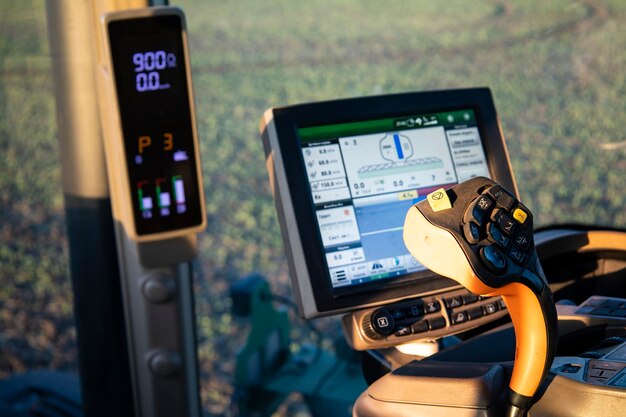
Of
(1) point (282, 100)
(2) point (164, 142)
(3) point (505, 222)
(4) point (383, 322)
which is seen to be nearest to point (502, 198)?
(3) point (505, 222)

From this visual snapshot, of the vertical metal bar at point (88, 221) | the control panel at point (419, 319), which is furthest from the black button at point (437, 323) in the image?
the vertical metal bar at point (88, 221)

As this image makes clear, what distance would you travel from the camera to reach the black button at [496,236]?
2.91ft

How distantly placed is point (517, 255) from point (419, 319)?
38 cm

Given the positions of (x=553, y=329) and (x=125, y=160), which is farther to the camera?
(x=125, y=160)

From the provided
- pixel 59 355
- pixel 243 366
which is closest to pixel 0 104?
pixel 59 355

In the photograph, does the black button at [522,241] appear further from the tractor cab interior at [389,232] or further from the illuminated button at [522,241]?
the tractor cab interior at [389,232]

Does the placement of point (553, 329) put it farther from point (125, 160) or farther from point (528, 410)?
point (125, 160)

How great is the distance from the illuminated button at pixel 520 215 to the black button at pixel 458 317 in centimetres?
40

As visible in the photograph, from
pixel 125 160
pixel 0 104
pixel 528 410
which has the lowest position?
pixel 528 410

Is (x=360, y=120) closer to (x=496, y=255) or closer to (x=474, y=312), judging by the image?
(x=474, y=312)

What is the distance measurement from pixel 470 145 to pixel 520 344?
1.61 feet

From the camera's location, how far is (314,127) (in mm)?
1286

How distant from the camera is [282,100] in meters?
3.57

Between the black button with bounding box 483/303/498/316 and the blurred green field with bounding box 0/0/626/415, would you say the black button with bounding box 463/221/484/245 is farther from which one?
the blurred green field with bounding box 0/0/626/415
